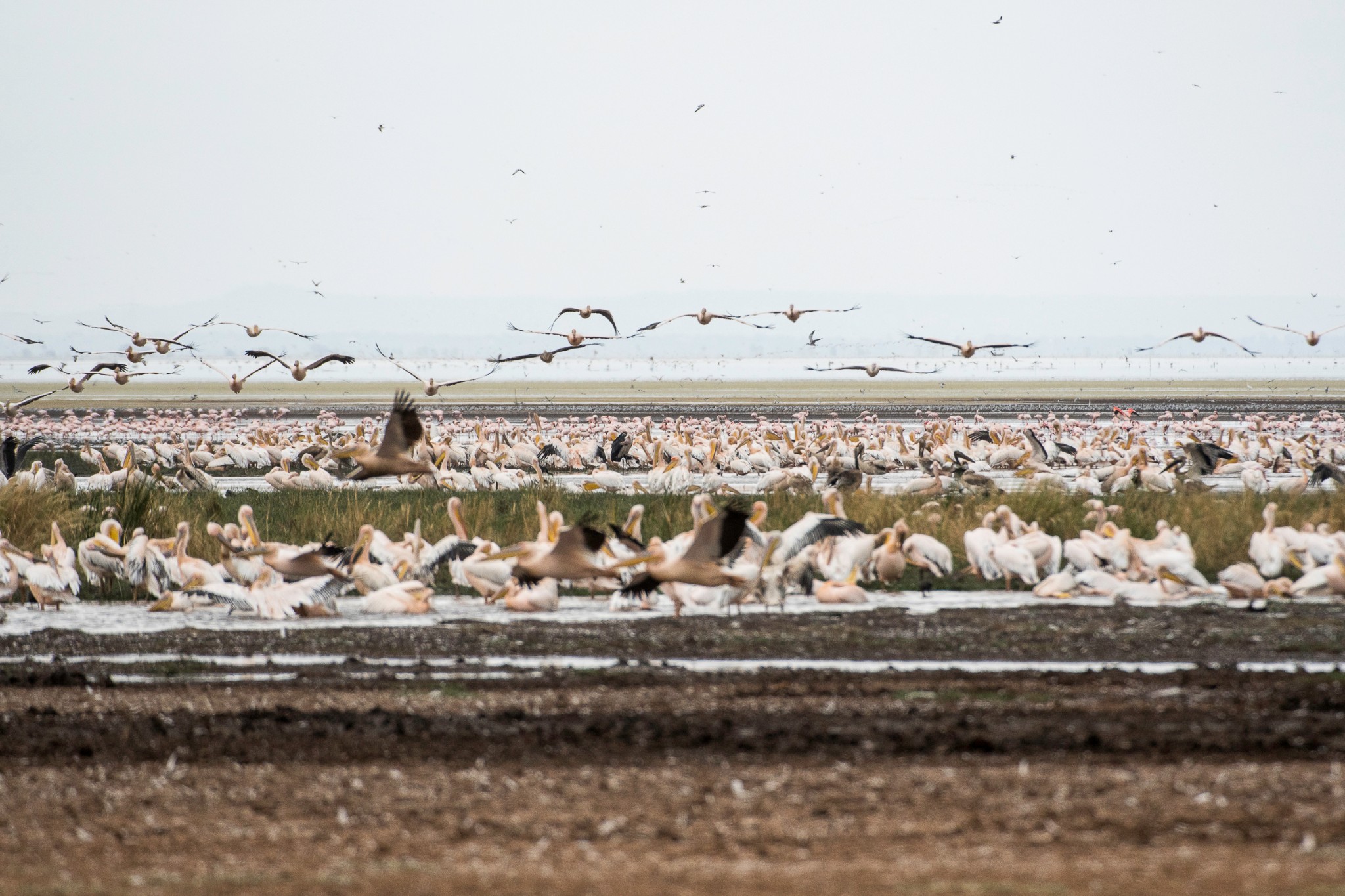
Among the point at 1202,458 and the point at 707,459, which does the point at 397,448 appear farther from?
the point at 1202,458

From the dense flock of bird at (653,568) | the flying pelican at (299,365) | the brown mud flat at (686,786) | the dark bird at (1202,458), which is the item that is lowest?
the brown mud flat at (686,786)

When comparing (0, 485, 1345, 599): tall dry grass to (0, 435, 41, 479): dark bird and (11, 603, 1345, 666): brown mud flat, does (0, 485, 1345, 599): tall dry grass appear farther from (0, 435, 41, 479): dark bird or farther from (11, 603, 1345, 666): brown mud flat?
(0, 435, 41, 479): dark bird

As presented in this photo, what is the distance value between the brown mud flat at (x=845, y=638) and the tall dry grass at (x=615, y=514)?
2.43 metres

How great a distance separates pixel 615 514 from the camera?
57.3 feet

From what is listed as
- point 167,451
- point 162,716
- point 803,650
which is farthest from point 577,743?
point 167,451

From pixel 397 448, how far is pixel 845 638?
14.3ft

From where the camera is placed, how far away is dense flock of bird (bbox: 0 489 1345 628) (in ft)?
39.0

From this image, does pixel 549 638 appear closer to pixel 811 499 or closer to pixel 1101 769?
pixel 1101 769

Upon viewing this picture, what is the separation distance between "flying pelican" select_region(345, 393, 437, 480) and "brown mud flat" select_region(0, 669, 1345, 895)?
3.41 metres

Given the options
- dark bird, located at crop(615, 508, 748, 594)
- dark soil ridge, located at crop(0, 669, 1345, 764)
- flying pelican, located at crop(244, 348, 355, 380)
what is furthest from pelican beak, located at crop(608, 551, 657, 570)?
flying pelican, located at crop(244, 348, 355, 380)

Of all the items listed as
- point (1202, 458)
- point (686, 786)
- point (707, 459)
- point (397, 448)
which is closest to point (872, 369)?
point (707, 459)

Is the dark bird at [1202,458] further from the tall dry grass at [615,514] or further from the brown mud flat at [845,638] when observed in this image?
the brown mud flat at [845,638]

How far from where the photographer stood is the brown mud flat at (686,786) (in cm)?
559

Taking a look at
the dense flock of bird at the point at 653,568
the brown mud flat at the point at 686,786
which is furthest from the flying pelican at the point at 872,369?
the brown mud flat at the point at 686,786
